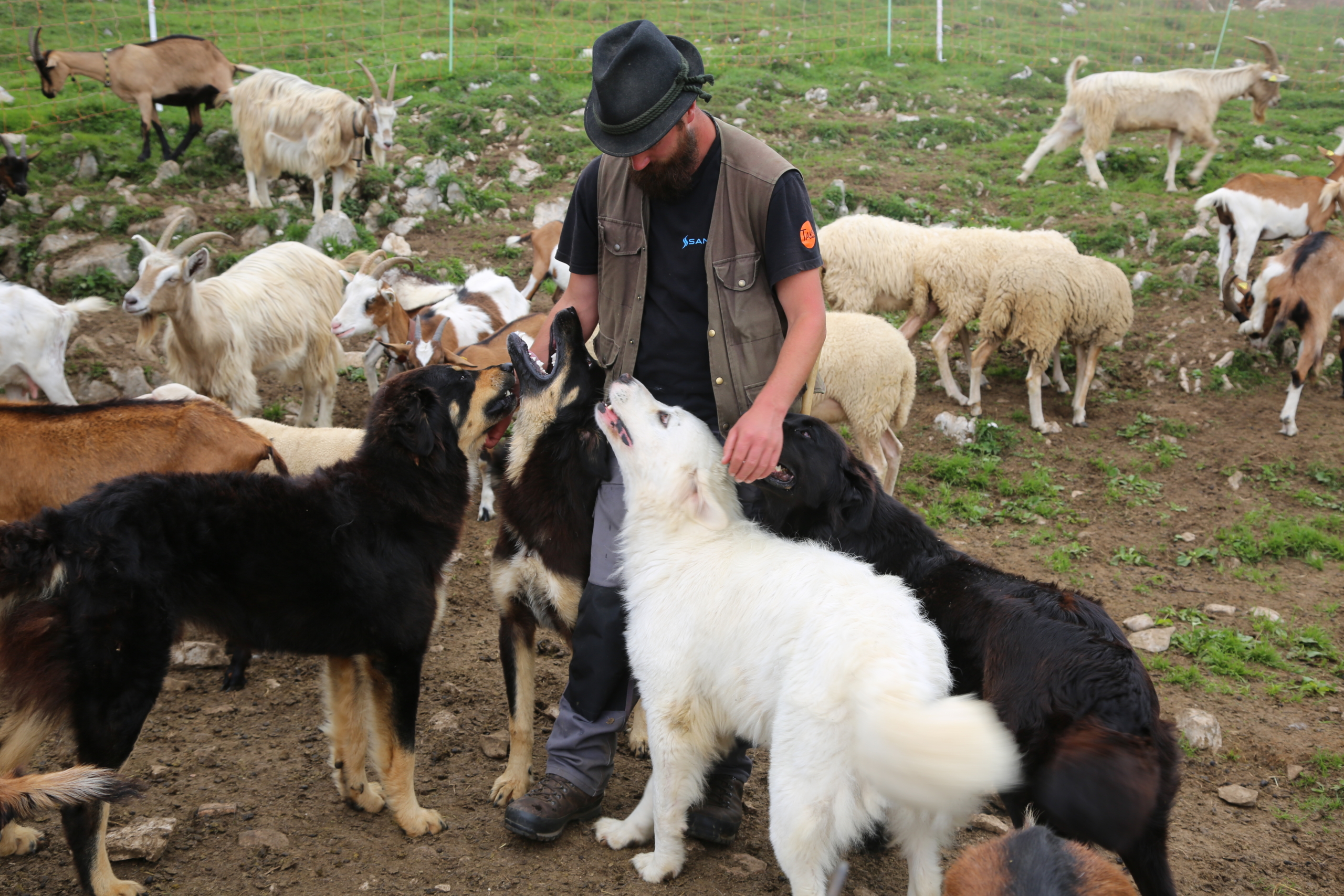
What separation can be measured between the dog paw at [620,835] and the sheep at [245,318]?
5.17 metres

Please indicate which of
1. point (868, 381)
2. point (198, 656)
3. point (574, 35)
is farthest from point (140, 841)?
point (574, 35)

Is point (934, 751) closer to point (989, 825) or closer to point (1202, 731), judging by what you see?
point (989, 825)

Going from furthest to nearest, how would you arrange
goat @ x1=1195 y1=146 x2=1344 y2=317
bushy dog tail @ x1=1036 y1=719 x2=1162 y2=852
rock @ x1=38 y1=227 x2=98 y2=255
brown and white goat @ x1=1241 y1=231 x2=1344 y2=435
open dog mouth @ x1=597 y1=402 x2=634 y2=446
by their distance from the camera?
goat @ x1=1195 y1=146 x2=1344 y2=317, rock @ x1=38 y1=227 x2=98 y2=255, brown and white goat @ x1=1241 y1=231 x2=1344 y2=435, open dog mouth @ x1=597 y1=402 x2=634 y2=446, bushy dog tail @ x1=1036 y1=719 x2=1162 y2=852

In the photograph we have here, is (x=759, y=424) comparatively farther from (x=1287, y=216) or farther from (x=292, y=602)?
(x=1287, y=216)

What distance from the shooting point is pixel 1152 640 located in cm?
512

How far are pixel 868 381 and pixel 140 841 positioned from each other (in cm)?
550

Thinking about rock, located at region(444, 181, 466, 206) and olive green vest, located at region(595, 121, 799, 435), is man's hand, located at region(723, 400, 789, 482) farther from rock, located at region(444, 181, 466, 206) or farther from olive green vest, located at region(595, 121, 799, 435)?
rock, located at region(444, 181, 466, 206)

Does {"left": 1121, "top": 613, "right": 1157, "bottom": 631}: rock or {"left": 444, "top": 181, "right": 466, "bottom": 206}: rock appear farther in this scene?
{"left": 444, "top": 181, "right": 466, "bottom": 206}: rock

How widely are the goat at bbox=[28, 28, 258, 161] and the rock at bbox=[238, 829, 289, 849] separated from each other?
1060 cm

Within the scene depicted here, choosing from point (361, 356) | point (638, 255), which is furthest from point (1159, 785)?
point (361, 356)

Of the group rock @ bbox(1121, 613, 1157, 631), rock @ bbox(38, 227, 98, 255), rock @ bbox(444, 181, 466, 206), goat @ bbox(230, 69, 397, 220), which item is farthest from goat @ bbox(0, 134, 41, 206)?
rock @ bbox(1121, 613, 1157, 631)

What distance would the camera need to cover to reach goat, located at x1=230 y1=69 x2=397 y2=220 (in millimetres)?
10688

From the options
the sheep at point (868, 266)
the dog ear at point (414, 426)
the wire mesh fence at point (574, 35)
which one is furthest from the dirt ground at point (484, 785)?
the wire mesh fence at point (574, 35)

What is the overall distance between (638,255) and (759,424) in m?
0.90
